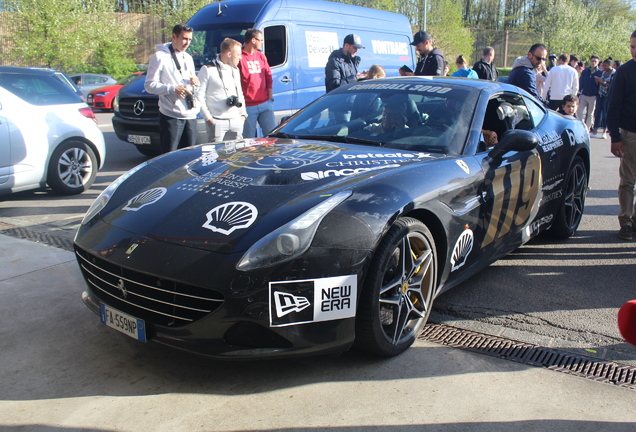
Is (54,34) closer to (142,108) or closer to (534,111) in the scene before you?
(142,108)

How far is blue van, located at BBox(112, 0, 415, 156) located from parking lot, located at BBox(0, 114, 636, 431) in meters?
4.91

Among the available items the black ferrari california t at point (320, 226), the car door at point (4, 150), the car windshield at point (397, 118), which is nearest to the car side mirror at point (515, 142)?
the black ferrari california t at point (320, 226)

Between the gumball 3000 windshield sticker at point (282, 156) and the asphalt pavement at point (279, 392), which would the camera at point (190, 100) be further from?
the asphalt pavement at point (279, 392)

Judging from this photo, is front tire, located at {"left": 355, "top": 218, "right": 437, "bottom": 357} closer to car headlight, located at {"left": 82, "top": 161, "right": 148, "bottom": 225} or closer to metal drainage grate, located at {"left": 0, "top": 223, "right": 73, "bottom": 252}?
car headlight, located at {"left": 82, "top": 161, "right": 148, "bottom": 225}

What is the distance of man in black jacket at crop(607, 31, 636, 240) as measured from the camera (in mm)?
5344

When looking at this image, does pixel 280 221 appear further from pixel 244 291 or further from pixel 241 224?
pixel 244 291

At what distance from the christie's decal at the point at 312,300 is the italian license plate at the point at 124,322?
63 cm

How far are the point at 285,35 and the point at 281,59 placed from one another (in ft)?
1.25

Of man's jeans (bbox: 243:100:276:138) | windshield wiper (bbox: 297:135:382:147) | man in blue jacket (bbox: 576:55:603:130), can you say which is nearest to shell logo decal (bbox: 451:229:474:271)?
windshield wiper (bbox: 297:135:382:147)

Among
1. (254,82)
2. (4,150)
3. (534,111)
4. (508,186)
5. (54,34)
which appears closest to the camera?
(508,186)

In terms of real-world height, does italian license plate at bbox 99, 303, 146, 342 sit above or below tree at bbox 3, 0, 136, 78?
below

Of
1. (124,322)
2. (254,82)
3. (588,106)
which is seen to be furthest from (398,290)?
(588,106)

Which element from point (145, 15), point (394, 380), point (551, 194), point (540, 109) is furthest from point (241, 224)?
point (145, 15)

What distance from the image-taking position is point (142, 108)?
8711 mm
